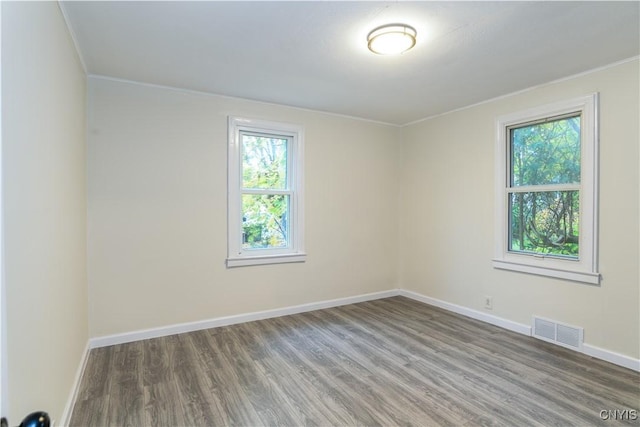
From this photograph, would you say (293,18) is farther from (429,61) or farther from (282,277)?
(282,277)

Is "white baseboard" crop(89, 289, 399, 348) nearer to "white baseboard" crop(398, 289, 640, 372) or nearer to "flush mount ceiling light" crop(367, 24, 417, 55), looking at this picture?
"white baseboard" crop(398, 289, 640, 372)

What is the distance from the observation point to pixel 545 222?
333cm

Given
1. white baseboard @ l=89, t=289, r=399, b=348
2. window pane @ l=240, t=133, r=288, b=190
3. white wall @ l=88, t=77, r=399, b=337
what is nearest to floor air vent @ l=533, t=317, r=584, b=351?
white baseboard @ l=89, t=289, r=399, b=348

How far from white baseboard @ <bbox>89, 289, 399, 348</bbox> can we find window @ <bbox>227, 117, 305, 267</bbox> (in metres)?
0.59

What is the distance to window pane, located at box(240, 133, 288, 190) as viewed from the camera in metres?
3.84

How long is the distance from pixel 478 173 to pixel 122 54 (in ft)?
12.0

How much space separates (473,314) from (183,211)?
3.41m

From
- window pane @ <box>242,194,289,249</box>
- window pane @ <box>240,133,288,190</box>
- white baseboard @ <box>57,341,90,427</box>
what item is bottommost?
white baseboard @ <box>57,341,90,427</box>

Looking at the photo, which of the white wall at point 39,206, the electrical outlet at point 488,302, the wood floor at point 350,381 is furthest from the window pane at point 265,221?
the electrical outlet at point 488,302

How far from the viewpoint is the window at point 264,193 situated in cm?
368

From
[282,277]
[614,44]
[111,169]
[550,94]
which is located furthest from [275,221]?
[614,44]

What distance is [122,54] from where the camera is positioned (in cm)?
261

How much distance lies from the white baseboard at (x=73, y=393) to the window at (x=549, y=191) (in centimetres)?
386

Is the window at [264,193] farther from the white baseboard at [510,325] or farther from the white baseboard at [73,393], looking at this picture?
the white baseboard at [510,325]
